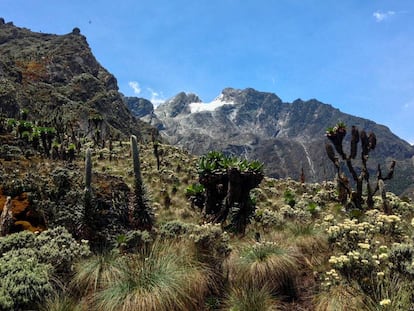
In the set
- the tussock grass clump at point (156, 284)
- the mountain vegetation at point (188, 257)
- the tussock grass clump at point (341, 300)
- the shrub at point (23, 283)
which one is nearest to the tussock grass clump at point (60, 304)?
the mountain vegetation at point (188, 257)

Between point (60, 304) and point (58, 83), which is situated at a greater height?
point (58, 83)

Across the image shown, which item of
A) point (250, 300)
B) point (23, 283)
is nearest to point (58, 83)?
point (23, 283)

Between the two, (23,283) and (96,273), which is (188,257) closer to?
(96,273)

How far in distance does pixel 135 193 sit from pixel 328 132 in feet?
38.1

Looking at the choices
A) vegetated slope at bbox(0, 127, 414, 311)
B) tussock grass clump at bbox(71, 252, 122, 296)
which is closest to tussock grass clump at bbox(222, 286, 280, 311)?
vegetated slope at bbox(0, 127, 414, 311)

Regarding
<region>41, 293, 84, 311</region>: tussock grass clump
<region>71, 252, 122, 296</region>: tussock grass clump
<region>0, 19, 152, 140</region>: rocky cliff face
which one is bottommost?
<region>41, 293, 84, 311</region>: tussock grass clump

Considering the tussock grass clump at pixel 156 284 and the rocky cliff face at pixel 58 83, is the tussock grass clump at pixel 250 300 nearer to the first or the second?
the tussock grass clump at pixel 156 284

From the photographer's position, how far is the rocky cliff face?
87.3 m

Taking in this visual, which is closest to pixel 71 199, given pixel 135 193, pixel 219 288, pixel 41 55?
pixel 135 193

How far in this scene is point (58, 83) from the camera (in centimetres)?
13088

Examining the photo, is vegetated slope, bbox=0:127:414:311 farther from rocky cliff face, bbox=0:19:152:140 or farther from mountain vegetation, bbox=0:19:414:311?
rocky cliff face, bbox=0:19:152:140

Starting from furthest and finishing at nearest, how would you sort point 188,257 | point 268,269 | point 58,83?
point 58,83
point 188,257
point 268,269

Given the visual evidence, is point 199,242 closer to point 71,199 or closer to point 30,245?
point 30,245

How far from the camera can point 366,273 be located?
708cm
